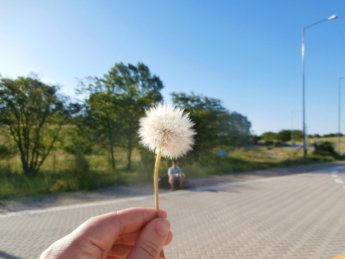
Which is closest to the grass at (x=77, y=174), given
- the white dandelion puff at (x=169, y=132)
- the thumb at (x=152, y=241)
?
the thumb at (x=152, y=241)

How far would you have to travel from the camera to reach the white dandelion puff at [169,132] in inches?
59.7

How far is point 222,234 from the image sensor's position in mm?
6457

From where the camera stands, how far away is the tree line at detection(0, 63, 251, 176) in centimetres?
1305

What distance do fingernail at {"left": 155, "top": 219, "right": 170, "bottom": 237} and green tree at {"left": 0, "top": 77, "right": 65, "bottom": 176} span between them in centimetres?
1324

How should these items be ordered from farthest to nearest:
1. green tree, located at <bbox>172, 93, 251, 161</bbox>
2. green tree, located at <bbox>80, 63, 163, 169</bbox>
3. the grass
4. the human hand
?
green tree, located at <bbox>172, 93, 251, 161</bbox>, green tree, located at <bbox>80, 63, 163, 169</bbox>, the grass, the human hand

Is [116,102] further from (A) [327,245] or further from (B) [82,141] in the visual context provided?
(A) [327,245]

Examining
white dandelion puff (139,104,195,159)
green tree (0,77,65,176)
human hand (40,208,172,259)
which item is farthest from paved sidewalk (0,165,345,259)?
green tree (0,77,65,176)

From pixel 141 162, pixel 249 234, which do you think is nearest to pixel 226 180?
pixel 141 162

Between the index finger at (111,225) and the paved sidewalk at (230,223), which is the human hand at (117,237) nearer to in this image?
the index finger at (111,225)

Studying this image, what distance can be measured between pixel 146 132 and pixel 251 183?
531 inches

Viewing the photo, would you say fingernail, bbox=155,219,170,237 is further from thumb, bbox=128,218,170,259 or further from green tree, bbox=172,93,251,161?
green tree, bbox=172,93,251,161

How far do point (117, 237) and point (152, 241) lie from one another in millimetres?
238

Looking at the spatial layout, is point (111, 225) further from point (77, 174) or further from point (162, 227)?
point (77, 174)

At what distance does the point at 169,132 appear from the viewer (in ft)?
5.01
